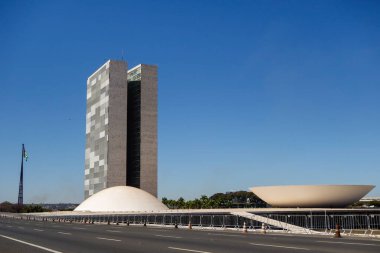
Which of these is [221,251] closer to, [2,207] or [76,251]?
[76,251]

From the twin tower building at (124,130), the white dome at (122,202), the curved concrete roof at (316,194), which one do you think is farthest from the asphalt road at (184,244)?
the twin tower building at (124,130)

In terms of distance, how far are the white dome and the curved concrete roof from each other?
30.2 metres

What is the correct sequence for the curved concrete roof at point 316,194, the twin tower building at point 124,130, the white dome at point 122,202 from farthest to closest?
the twin tower building at point 124,130 < the white dome at point 122,202 < the curved concrete roof at point 316,194

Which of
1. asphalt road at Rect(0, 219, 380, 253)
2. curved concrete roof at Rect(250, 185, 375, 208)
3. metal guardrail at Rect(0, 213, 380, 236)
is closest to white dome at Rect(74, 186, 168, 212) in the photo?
curved concrete roof at Rect(250, 185, 375, 208)

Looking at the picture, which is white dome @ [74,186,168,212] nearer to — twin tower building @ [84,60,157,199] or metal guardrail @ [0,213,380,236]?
twin tower building @ [84,60,157,199]

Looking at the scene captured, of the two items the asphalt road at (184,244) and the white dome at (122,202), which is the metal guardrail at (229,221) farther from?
the white dome at (122,202)

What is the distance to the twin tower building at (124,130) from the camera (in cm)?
14188

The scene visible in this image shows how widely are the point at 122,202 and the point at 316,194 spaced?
148ft

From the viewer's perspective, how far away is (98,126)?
152 m

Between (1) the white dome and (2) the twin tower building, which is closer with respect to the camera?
(1) the white dome

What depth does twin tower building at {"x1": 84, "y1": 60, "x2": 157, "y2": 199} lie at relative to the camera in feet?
465

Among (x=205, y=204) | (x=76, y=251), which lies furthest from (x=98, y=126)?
(x=76, y=251)

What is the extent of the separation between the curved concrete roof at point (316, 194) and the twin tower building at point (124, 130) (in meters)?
64.2

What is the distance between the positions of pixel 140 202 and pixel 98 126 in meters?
56.1
